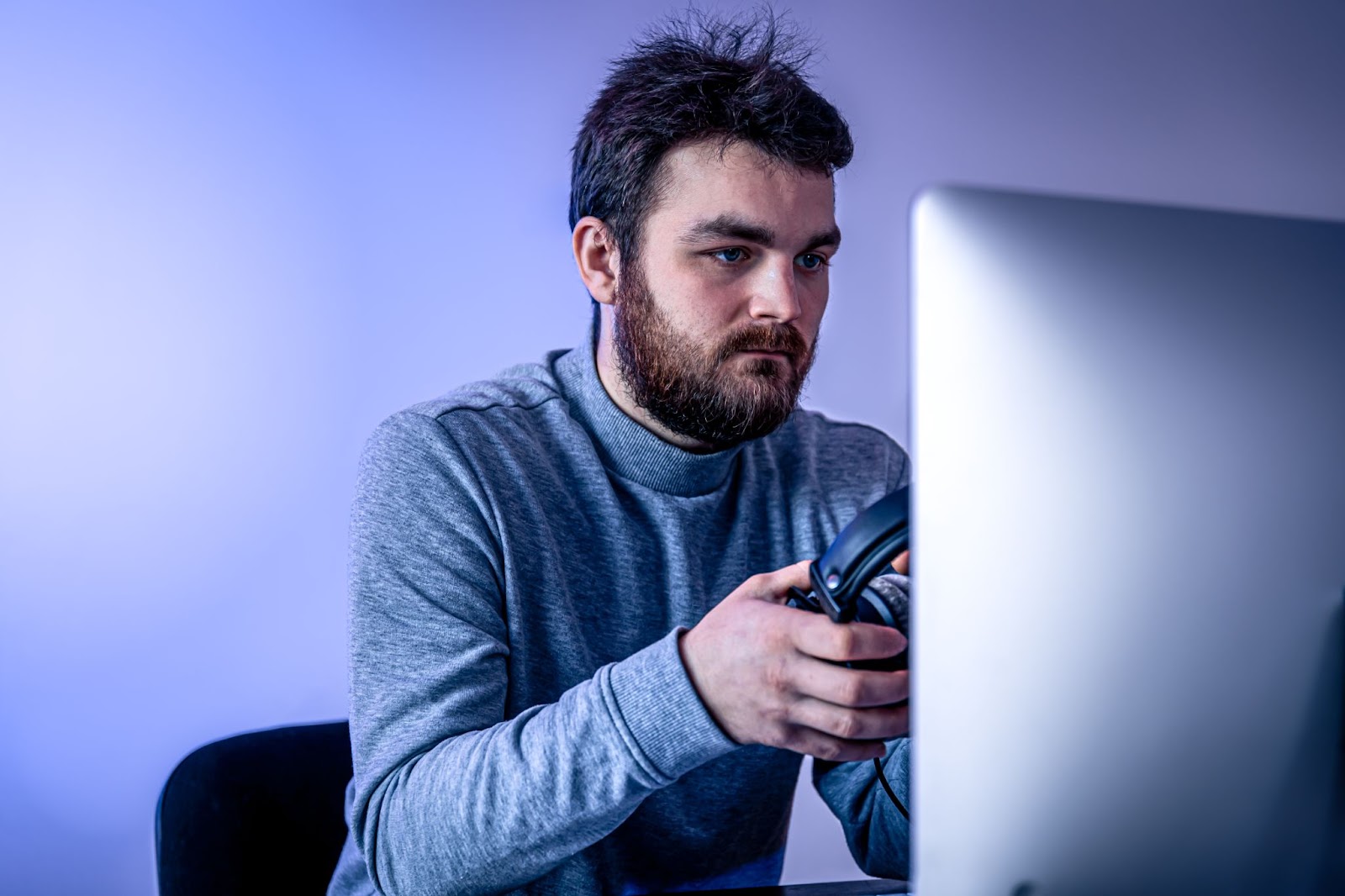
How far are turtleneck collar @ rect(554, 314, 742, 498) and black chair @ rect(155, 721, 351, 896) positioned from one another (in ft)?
1.40

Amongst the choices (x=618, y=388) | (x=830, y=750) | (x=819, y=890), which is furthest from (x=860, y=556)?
(x=618, y=388)

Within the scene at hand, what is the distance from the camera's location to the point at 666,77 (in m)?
1.18

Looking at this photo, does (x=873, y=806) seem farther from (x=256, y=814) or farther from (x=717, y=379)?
(x=256, y=814)

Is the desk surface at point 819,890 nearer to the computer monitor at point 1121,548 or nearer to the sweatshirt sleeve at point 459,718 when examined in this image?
the sweatshirt sleeve at point 459,718

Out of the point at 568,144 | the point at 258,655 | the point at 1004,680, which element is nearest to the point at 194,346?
the point at 258,655

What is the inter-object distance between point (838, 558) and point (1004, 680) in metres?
0.19

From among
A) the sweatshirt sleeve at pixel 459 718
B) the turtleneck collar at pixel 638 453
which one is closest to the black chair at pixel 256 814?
the sweatshirt sleeve at pixel 459 718

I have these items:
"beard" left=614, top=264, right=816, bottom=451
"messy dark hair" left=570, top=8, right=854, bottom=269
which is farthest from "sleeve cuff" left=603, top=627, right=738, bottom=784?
"messy dark hair" left=570, top=8, right=854, bottom=269

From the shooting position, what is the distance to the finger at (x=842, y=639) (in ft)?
1.86

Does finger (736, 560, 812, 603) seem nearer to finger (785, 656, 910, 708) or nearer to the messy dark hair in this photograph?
finger (785, 656, 910, 708)

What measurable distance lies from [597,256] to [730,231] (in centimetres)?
24

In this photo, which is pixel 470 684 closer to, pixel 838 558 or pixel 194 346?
pixel 838 558

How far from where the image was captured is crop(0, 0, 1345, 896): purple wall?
1.73 meters

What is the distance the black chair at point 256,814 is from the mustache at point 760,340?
0.59 m
